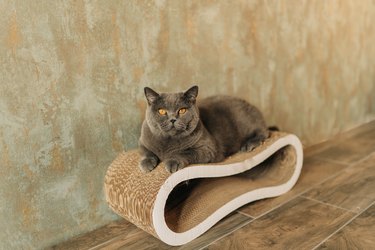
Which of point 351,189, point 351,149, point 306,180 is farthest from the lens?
point 351,149

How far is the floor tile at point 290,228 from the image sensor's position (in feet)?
4.61

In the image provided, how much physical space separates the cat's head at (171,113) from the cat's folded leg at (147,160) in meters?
0.09

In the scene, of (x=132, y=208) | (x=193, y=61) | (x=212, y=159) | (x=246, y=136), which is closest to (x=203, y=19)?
(x=193, y=61)

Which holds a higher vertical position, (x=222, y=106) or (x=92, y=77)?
(x=92, y=77)

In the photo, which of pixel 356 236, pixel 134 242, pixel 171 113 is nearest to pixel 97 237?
pixel 134 242

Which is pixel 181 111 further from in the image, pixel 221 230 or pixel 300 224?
pixel 300 224

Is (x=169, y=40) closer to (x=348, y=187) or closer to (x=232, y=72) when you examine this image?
(x=232, y=72)

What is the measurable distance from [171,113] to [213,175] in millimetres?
302

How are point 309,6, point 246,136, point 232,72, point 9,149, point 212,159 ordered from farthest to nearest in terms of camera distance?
point 309,6 < point 232,72 < point 246,136 < point 212,159 < point 9,149

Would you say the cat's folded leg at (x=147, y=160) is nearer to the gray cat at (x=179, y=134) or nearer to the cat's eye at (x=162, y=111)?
the gray cat at (x=179, y=134)

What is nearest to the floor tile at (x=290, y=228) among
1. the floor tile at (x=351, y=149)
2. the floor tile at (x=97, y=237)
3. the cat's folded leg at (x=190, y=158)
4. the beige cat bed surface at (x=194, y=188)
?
the beige cat bed surface at (x=194, y=188)

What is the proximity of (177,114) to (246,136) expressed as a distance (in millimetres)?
521

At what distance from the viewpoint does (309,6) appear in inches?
94.4

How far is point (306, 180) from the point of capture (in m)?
1.99
